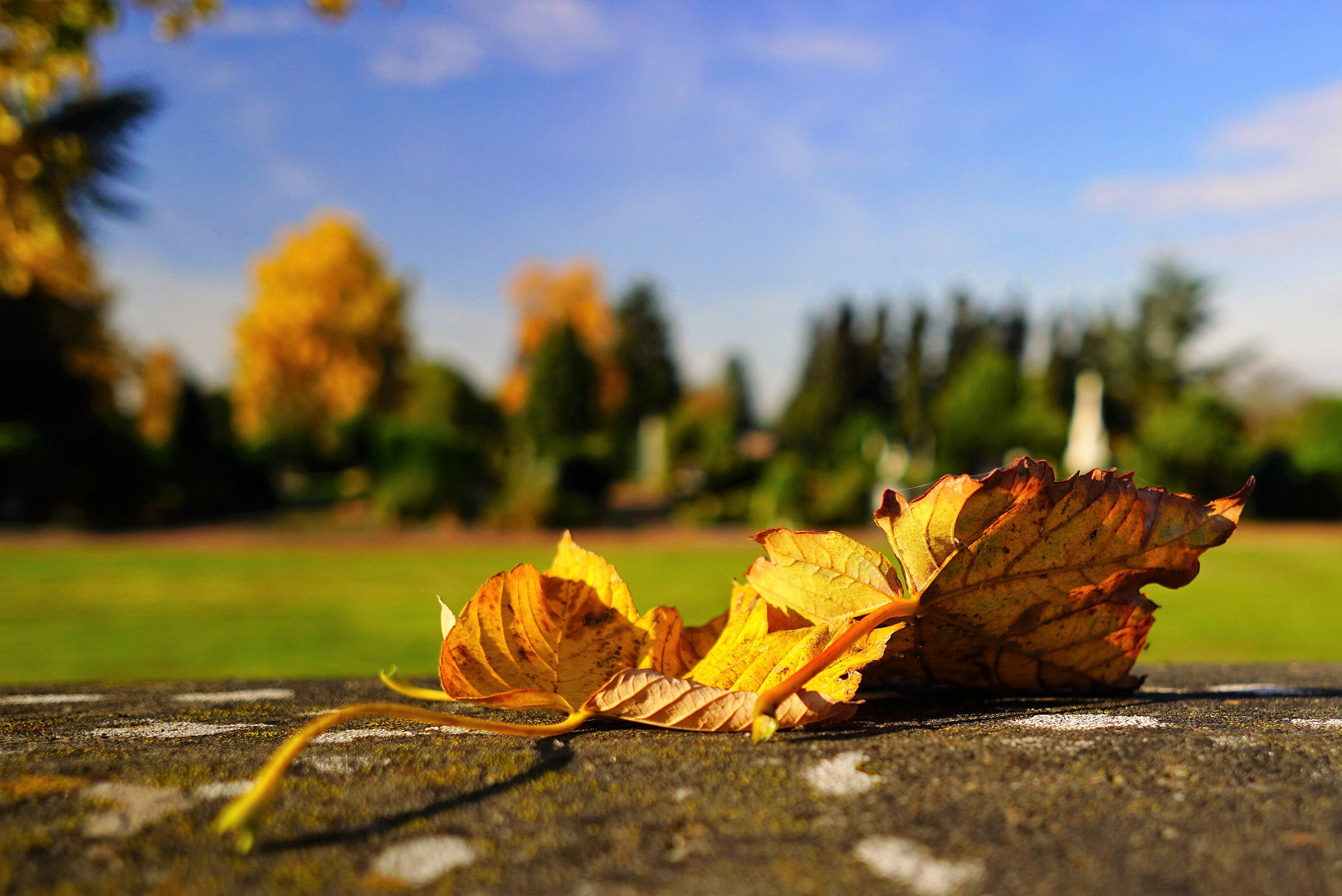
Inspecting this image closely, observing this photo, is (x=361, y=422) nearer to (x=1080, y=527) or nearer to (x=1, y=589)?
(x=1, y=589)

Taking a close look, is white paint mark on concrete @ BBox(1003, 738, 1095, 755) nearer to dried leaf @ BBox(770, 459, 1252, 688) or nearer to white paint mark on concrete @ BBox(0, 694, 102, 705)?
dried leaf @ BBox(770, 459, 1252, 688)

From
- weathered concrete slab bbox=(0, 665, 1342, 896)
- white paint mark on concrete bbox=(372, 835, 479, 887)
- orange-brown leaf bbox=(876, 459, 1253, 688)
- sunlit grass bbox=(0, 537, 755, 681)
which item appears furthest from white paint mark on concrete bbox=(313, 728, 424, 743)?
sunlit grass bbox=(0, 537, 755, 681)

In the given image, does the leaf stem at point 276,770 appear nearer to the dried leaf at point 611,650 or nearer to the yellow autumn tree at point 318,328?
the dried leaf at point 611,650

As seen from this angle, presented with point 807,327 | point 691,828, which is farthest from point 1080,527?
point 807,327

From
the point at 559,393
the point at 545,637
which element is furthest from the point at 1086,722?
the point at 559,393

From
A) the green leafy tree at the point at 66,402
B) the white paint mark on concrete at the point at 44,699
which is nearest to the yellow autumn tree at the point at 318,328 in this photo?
the green leafy tree at the point at 66,402

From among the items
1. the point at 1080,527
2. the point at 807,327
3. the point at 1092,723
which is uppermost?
the point at 807,327
